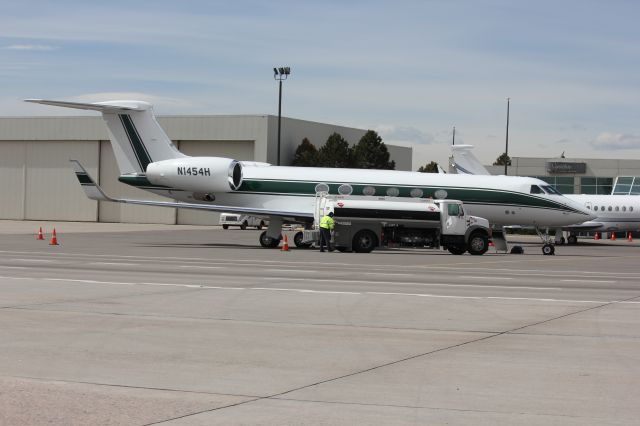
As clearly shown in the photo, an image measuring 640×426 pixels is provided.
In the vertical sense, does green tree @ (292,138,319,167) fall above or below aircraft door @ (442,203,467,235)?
above

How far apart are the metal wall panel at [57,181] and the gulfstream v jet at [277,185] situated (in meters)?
36.3

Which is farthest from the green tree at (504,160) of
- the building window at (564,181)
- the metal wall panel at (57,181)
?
the metal wall panel at (57,181)

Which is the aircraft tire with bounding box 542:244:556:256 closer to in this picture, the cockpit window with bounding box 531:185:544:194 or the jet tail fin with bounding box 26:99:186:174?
the cockpit window with bounding box 531:185:544:194

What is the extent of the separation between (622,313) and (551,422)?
334 inches

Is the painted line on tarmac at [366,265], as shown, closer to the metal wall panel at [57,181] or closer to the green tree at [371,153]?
the metal wall panel at [57,181]

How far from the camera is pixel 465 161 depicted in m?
59.1

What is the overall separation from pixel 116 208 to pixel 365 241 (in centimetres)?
4401

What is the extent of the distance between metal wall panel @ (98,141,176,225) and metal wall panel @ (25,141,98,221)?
713 millimetres

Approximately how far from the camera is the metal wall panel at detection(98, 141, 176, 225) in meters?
74.8

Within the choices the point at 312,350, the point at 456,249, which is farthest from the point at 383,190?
the point at 312,350

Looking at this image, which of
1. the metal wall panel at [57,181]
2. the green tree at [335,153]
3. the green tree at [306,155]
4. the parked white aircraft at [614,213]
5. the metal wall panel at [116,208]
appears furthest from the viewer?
the green tree at [335,153]

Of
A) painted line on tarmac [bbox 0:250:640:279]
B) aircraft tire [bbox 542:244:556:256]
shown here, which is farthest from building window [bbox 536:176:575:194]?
painted line on tarmac [bbox 0:250:640:279]

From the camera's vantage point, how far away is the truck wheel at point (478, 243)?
35.8 metres

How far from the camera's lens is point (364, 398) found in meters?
8.57
